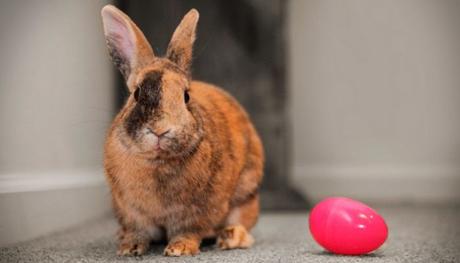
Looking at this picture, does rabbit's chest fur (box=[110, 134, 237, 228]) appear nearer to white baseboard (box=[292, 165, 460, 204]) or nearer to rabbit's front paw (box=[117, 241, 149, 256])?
rabbit's front paw (box=[117, 241, 149, 256])

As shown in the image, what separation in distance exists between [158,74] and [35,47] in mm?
229

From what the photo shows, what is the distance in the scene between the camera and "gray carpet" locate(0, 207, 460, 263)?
1.14m

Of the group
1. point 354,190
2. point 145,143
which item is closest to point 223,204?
point 145,143

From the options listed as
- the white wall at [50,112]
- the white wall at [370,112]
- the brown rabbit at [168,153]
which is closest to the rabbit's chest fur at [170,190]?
the brown rabbit at [168,153]

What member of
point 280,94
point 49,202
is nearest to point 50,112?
point 49,202

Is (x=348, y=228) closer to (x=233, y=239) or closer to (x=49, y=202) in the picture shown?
(x=233, y=239)

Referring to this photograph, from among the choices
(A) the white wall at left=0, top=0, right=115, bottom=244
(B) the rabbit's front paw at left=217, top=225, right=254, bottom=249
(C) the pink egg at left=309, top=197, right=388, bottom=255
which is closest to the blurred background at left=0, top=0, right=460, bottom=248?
(A) the white wall at left=0, top=0, right=115, bottom=244

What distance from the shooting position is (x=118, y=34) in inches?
43.8

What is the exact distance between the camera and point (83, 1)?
1.13 metres

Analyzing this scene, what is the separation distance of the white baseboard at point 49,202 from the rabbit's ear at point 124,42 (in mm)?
240

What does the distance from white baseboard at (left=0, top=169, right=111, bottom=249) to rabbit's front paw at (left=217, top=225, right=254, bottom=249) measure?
23cm

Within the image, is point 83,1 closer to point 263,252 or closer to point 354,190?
point 263,252

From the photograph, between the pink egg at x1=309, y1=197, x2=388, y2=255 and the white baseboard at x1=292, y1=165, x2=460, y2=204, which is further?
the white baseboard at x1=292, y1=165, x2=460, y2=204

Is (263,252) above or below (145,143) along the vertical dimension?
below
